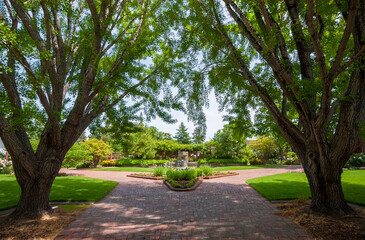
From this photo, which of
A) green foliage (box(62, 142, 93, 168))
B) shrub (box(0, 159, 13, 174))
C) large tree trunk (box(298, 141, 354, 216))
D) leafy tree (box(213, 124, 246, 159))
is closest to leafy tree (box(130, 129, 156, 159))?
leafy tree (box(213, 124, 246, 159))

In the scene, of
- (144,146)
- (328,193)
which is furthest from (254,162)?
(328,193)

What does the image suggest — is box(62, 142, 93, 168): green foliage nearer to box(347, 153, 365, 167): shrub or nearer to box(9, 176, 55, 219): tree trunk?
box(9, 176, 55, 219): tree trunk

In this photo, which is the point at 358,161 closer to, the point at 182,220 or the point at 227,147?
the point at 227,147

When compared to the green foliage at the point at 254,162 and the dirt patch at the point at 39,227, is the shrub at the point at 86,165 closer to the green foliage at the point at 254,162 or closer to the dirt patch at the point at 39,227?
the dirt patch at the point at 39,227

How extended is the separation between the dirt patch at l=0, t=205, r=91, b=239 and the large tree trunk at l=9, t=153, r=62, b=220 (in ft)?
0.93

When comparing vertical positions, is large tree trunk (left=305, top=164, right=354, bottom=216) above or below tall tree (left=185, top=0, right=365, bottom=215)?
below

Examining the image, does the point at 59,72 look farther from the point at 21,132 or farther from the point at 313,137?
the point at 313,137

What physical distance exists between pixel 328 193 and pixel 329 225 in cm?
104

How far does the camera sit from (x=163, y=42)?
7.79 m

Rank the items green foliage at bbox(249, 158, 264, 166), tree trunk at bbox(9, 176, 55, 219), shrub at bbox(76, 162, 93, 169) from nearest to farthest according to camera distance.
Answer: tree trunk at bbox(9, 176, 55, 219)
shrub at bbox(76, 162, 93, 169)
green foliage at bbox(249, 158, 264, 166)

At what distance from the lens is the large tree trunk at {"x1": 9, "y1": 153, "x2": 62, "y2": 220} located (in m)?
5.24

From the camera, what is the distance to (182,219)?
5395 millimetres

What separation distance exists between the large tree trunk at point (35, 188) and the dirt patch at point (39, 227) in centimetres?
28

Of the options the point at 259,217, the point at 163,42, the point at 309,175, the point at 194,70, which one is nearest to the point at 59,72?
the point at 163,42
